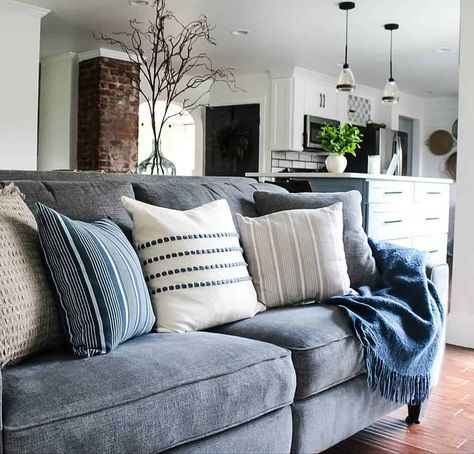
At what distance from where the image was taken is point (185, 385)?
1.43 meters

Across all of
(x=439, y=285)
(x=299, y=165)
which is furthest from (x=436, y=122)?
A: (x=439, y=285)

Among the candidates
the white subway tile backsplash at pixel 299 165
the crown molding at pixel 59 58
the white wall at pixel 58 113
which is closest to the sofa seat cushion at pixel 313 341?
the white wall at pixel 58 113

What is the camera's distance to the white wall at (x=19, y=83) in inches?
211

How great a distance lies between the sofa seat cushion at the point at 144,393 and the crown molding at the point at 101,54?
18.2 ft

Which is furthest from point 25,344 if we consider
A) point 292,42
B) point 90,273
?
point 292,42

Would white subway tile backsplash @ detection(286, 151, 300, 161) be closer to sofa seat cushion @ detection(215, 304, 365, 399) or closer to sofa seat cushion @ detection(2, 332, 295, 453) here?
Answer: sofa seat cushion @ detection(215, 304, 365, 399)

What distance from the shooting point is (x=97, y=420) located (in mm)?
1242

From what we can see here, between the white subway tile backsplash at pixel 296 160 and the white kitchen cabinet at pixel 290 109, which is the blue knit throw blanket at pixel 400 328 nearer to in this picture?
the white kitchen cabinet at pixel 290 109

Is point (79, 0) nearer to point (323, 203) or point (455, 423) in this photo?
point (323, 203)

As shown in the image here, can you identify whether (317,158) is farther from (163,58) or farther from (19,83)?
(19,83)

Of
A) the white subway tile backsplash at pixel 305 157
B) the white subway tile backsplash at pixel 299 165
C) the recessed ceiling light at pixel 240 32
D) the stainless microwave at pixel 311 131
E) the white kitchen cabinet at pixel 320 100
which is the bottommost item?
the white subway tile backsplash at pixel 299 165

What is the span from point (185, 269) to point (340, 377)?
573 millimetres

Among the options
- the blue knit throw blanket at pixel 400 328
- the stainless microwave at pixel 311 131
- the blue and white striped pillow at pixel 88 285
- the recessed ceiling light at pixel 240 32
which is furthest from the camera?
the stainless microwave at pixel 311 131

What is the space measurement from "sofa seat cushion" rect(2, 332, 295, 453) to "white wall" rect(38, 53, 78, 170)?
5802mm
